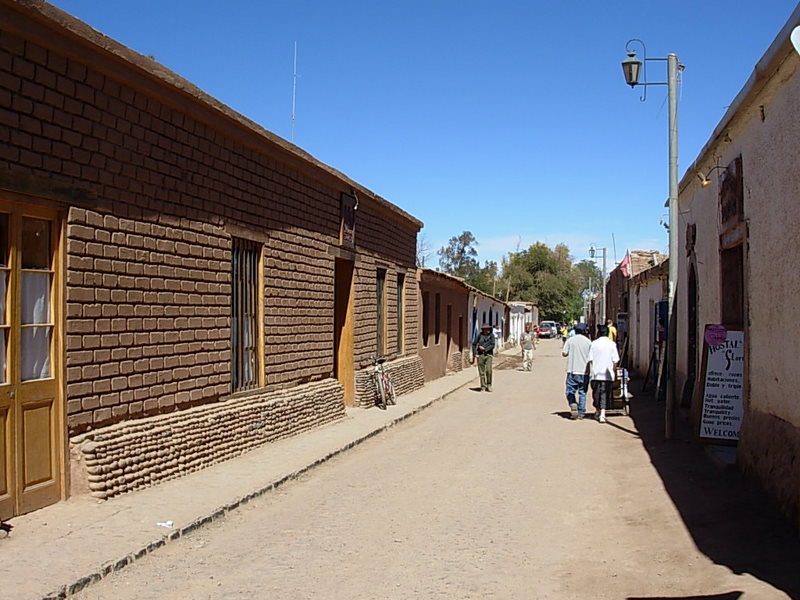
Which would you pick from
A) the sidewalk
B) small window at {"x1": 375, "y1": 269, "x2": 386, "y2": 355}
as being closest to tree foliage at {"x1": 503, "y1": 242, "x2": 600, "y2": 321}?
small window at {"x1": 375, "y1": 269, "x2": 386, "y2": 355}

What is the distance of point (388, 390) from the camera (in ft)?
56.2

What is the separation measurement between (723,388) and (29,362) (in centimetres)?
730

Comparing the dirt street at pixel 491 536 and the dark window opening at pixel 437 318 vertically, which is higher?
the dark window opening at pixel 437 318

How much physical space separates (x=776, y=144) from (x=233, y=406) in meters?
6.43

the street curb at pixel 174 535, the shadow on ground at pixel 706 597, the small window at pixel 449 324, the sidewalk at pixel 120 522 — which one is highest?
the small window at pixel 449 324

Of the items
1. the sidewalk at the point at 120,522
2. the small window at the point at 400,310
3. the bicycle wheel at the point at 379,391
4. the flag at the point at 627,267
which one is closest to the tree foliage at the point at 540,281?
the flag at the point at 627,267

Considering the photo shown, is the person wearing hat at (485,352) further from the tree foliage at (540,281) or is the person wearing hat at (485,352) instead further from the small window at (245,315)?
the tree foliage at (540,281)

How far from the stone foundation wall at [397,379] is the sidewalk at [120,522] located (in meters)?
5.07

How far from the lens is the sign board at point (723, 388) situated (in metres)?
9.94

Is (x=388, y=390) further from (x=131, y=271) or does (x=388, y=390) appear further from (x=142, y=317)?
(x=131, y=271)

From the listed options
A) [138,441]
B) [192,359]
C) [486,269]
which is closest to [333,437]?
[192,359]

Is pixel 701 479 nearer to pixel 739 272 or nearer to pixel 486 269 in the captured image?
pixel 739 272

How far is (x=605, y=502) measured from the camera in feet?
27.6

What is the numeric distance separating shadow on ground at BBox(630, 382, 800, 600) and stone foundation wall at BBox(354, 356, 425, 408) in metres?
6.16
